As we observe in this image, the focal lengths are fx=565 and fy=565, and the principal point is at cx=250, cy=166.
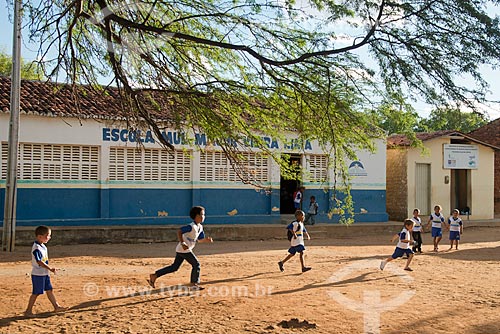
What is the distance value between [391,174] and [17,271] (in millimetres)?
17379

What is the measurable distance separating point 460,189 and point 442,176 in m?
2.45

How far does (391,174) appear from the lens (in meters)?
24.8

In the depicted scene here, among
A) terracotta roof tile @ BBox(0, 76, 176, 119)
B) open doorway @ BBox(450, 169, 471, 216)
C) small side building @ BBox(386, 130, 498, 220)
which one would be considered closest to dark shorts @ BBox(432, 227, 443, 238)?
small side building @ BBox(386, 130, 498, 220)

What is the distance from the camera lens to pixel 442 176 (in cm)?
2472

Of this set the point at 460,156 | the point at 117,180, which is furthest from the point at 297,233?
the point at 460,156

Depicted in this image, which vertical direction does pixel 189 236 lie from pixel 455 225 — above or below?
above

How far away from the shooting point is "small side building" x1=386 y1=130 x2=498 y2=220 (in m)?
24.0

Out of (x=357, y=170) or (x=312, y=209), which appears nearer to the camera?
(x=312, y=209)

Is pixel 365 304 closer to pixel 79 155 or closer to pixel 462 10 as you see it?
pixel 462 10

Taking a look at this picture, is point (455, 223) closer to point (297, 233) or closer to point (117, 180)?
point (297, 233)

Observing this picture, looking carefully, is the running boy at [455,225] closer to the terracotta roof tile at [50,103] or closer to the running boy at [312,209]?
the running boy at [312,209]

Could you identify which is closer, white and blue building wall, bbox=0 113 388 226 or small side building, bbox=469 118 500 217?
white and blue building wall, bbox=0 113 388 226

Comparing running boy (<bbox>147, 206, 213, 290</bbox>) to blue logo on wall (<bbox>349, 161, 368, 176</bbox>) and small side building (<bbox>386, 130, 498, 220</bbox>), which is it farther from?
small side building (<bbox>386, 130, 498, 220</bbox>)

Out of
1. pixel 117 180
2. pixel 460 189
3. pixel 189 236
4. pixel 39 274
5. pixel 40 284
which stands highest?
pixel 117 180
